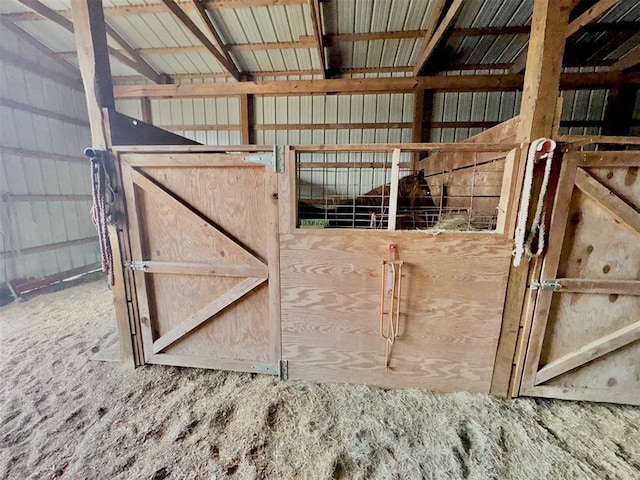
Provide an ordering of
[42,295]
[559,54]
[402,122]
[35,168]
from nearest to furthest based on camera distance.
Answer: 1. [559,54]
2. [42,295]
3. [35,168]
4. [402,122]

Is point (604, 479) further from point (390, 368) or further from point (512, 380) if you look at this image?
point (390, 368)

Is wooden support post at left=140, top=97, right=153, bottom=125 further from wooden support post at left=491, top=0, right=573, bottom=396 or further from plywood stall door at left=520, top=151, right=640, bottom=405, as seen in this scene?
plywood stall door at left=520, top=151, right=640, bottom=405

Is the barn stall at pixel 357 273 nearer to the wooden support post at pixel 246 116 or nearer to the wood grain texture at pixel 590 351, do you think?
the wood grain texture at pixel 590 351

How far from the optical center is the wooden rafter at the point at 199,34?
3026mm

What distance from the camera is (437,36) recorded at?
3.28 meters

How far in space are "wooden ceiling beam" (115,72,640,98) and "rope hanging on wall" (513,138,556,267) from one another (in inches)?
134

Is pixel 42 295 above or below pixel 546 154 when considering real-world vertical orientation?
below

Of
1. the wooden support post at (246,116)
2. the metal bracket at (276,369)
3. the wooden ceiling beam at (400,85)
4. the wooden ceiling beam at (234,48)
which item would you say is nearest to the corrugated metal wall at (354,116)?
the wooden support post at (246,116)

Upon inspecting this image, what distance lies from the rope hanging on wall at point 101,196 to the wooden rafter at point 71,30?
331cm

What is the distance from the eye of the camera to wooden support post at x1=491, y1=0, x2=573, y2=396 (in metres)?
1.32

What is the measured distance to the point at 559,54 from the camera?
1.35 m

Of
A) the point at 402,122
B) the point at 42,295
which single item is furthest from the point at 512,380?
the point at 42,295

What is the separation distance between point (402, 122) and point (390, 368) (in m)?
4.24

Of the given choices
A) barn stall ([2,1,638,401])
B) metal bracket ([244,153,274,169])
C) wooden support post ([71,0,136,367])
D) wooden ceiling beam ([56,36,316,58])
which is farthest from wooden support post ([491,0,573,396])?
wooden ceiling beam ([56,36,316,58])
